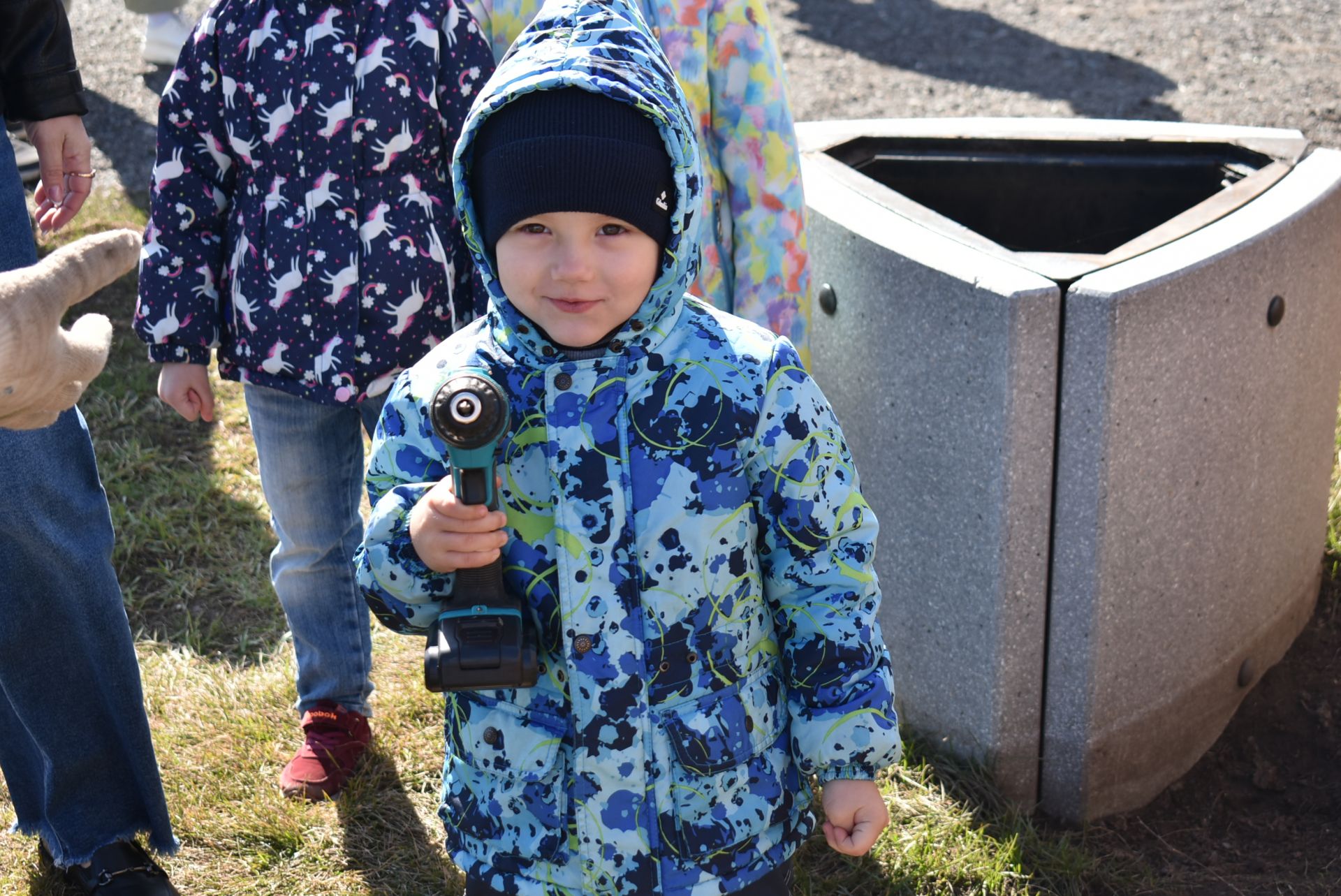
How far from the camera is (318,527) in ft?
8.61

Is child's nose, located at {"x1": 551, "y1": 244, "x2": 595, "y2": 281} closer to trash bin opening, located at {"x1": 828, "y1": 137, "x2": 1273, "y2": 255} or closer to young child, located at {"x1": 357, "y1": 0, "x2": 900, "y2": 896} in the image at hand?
young child, located at {"x1": 357, "y1": 0, "x2": 900, "y2": 896}

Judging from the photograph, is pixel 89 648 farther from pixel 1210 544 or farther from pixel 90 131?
pixel 90 131

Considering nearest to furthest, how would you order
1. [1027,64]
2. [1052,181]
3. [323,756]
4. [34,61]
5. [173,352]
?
1. [34,61]
2. [173,352]
3. [323,756]
4. [1052,181]
5. [1027,64]

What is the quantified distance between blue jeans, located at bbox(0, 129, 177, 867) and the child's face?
969 millimetres

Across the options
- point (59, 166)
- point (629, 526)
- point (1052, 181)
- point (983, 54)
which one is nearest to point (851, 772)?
point (629, 526)

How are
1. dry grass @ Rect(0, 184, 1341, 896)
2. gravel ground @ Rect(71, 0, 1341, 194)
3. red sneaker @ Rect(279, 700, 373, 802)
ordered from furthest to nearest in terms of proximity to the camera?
gravel ground @ Rect(71, 0, 1341, 194), red sneaker @ Rect(279, 700, 373, 802), dry grass @ Rect(0, 184, 1341, 896)

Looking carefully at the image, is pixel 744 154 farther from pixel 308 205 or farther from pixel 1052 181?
pixel 1052 181

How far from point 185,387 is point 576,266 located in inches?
46.1

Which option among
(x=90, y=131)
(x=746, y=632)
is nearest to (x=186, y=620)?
(x=746, y=632)

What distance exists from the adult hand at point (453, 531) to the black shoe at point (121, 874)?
128 cm

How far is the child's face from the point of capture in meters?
1.59

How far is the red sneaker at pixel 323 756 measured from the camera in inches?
111

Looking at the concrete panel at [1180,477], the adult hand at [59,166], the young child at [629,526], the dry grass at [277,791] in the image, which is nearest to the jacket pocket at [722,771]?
the young child at [629,526]

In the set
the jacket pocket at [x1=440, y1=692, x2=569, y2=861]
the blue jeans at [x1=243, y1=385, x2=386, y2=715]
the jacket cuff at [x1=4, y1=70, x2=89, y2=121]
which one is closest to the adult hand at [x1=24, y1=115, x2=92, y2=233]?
the jacket cuff at [x1=4, y1=70, x2=89, y2=121]
